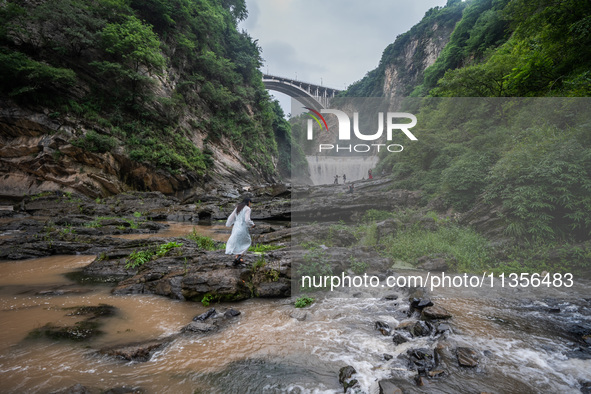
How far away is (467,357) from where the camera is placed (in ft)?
10.0

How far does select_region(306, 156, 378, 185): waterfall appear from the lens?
36.1m

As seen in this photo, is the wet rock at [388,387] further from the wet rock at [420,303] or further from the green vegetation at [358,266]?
the green vegetation at [358,266]

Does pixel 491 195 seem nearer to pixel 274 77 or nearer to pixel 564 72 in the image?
pixel 564 72

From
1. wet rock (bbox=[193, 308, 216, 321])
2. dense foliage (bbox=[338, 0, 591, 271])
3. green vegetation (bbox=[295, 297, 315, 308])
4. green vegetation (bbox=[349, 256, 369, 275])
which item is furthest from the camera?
dense foliage (bbox=[338, 0, 591, 271])

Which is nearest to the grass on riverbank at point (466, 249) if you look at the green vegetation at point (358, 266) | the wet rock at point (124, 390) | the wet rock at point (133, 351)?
the green vegetation at point (358, 266)

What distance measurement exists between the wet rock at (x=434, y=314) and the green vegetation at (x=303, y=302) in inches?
81.5

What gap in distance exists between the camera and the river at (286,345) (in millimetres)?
2725

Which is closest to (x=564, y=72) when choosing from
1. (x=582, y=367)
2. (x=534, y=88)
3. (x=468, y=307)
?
(x=534, y=88)

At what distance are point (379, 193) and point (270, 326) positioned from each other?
51.7 ft

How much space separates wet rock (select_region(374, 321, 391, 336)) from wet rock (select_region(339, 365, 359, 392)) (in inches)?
45.0

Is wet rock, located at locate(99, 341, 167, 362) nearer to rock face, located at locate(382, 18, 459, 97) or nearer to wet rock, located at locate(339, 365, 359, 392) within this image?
wet rock, located at locate(339, 365, 359, 392)

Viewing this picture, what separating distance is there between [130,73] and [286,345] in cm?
2601

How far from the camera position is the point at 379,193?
18188 millimetres

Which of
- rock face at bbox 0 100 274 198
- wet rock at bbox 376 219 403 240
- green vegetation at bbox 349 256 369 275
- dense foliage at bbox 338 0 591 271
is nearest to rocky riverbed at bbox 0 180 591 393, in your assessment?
green vegetation at bbox 349 256 369 275
